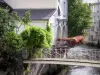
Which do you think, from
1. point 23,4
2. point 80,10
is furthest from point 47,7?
point 80,10

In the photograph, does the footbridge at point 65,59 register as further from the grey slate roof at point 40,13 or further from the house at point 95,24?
the house at point 95,24

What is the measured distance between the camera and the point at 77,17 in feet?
149

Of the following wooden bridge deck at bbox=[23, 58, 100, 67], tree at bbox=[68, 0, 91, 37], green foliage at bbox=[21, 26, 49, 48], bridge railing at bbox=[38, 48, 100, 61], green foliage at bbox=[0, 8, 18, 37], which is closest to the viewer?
green foliage at bbox=[0, 8, 18, 37]

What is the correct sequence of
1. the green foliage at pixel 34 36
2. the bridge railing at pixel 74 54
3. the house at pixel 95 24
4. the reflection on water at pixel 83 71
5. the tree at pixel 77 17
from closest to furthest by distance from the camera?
the green foliage at pixel 34 36
the bridge railing at pixel 74 54
the reflection on water at pixel 83 71
the tree at pixel 77 17
the house at pixel 95 24

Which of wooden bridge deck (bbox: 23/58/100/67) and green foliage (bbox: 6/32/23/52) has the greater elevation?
green foliage (bbox: 6/32/23/52)

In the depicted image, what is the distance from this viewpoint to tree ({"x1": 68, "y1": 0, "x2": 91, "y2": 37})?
44375mm

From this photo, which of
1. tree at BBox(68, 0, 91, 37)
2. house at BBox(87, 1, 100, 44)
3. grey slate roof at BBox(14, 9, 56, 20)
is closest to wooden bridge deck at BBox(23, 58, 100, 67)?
grey slate roof at BBox(14, 9, 56, 20)

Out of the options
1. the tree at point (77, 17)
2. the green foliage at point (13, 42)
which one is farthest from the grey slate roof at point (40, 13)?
the tree at point (77, 17)

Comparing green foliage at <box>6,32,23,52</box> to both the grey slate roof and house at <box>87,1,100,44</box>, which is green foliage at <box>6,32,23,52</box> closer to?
the grey slate roof

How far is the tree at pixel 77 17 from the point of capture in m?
44.4

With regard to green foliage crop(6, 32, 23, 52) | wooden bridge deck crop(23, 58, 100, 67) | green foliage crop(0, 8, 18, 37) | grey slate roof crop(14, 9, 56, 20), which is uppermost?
grey slate roof crop(14, 9, 56, 20)

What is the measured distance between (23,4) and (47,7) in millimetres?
3070

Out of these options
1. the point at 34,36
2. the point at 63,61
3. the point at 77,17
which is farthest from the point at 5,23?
the point at 77,17

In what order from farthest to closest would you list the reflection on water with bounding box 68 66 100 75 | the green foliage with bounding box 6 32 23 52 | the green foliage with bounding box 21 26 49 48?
1. the reflection on water with bounding box 68 66 100 75
2. the green foliage with bounding box 21 26 49 48
3. the green foliage with bounding box 6 32 23 52
